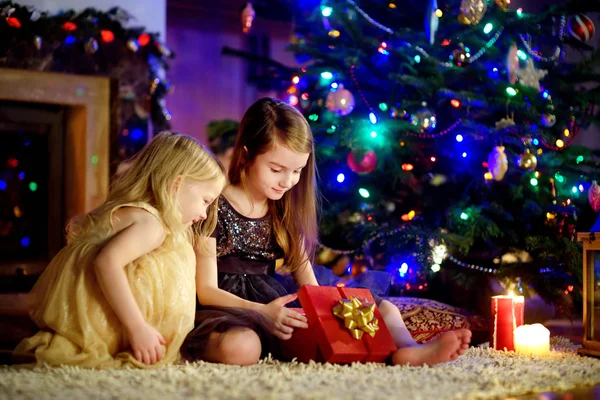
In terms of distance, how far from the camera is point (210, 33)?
16.9ft

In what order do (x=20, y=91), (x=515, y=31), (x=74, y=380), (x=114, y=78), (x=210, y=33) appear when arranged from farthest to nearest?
(x=210, y=33) < (x=114, y=78) < (x=20, y=91) < (x=515, y=31) < (x=74, y=380)

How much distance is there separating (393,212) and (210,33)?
2.75 meters

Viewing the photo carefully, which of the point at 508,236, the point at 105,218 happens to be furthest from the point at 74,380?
the point at 508,236

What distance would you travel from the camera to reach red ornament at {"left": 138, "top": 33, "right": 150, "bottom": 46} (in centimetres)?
361

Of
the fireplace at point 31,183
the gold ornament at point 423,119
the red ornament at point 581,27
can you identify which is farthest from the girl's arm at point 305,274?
the fireplace at point 31,183

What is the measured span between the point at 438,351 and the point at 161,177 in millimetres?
849

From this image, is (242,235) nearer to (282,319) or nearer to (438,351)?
(282,319)

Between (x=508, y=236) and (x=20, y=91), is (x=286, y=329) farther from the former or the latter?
(x=20, y=91)

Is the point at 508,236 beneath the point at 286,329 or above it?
above

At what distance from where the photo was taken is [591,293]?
2.04m

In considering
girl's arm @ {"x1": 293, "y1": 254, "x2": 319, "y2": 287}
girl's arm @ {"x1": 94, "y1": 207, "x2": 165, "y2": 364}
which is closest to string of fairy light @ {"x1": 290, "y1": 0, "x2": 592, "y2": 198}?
girl's arm @ {"x1": 293, "y1": 254, "x2": 319, "y2": 287}

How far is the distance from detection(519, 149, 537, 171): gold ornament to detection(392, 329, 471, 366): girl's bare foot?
1.11 meters

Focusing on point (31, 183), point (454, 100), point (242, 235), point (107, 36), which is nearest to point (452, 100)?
point (454, 100)

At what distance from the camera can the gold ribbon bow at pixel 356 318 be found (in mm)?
1782
